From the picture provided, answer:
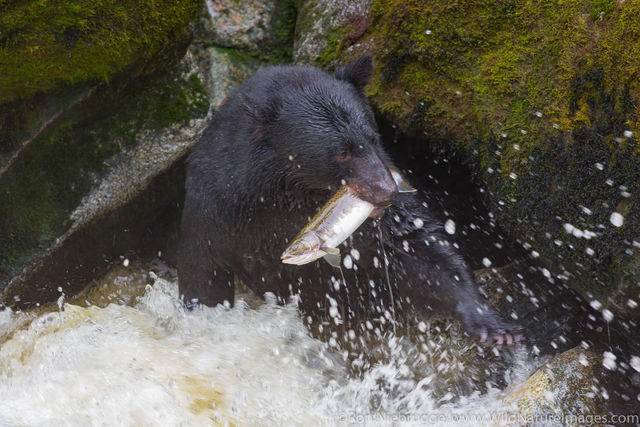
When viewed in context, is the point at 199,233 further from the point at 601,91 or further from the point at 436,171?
the point at 601,91

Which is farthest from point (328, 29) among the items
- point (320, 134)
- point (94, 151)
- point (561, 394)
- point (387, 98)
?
point (561, 394)

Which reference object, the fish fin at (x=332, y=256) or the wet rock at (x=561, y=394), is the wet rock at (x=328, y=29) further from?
the wet rock at (x=561, y=394)

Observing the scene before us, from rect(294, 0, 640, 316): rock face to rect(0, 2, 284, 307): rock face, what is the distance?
1.57 metres

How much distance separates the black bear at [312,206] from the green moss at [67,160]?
114cm

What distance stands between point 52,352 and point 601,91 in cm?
400

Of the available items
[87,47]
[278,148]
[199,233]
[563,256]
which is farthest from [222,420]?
[87,47]

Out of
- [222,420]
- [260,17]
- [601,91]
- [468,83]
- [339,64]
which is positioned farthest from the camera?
[260,17]

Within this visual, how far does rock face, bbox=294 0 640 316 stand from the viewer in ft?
10.5

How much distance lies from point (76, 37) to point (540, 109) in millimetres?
3424

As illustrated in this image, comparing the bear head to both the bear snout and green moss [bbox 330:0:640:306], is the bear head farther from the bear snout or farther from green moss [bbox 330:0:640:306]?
green moss [bbox 330:0:640:306]

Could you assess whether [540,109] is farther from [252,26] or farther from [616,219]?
[252,26]

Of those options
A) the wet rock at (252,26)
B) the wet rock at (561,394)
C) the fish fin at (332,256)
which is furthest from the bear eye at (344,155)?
the wet rock at (252,26)

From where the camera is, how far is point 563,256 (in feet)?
11.9

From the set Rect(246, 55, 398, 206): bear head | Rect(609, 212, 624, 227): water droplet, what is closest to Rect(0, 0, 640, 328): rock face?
Rect(609, 212, 624, 227): water droplet
